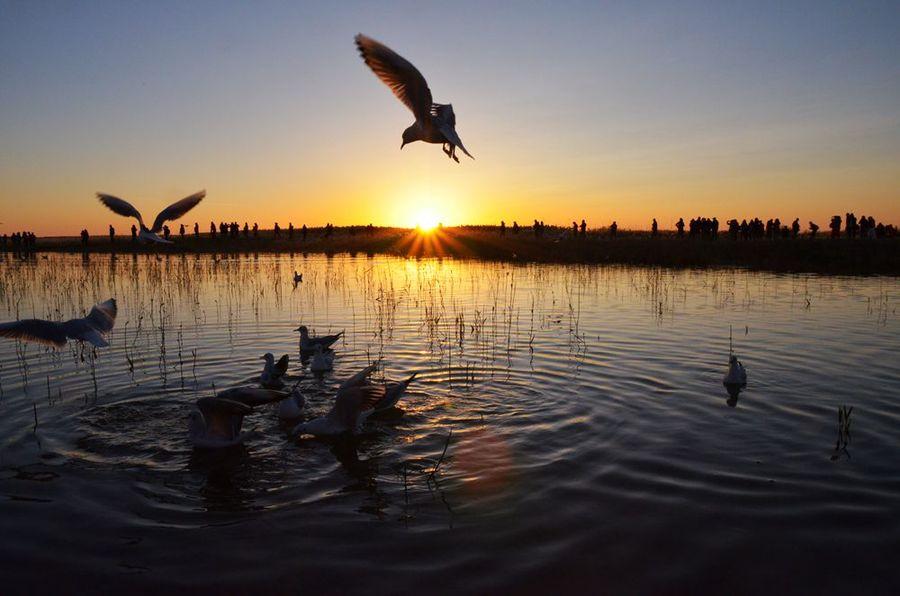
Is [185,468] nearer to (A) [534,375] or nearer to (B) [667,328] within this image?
(A) [534,375]

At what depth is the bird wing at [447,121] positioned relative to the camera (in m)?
8.61

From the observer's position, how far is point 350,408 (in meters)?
8.09

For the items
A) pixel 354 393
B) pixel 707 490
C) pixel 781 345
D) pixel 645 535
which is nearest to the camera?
pixel 645 535

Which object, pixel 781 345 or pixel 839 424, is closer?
pixel 839 424

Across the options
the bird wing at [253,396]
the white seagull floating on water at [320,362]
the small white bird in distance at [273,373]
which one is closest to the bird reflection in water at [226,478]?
the bird wing at [253,396]

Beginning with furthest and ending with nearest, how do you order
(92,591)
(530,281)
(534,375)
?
(530,281)
(534,375)
(92,591)

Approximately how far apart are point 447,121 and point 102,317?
18.4 ft

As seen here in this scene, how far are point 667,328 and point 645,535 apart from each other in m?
10.8

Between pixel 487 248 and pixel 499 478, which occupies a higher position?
pixel 487 248

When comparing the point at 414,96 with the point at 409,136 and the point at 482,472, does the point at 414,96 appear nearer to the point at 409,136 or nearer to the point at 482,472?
the point at 409,136

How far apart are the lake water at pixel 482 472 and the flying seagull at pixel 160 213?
2.40 metres

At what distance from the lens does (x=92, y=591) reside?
15.9ft

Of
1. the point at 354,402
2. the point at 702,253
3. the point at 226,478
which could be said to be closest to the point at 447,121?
the point at 354,402

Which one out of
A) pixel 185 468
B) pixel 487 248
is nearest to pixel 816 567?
pixel 185 468
